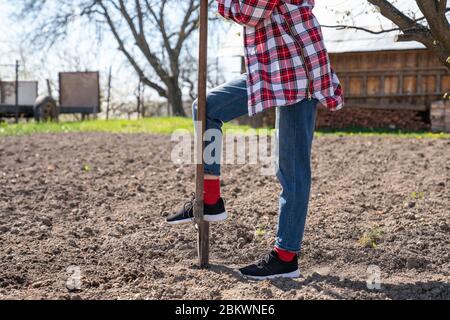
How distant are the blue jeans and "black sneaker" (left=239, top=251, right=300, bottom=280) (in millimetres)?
98

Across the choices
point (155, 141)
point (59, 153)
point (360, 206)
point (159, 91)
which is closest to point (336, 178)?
point (360, 206)

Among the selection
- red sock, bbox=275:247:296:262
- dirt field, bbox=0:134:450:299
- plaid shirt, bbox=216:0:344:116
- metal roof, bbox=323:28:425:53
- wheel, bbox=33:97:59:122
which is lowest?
dirt field, bbox=0:134:450:299

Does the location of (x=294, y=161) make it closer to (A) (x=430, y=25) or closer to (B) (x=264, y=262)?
(B) (x=264, y=262)

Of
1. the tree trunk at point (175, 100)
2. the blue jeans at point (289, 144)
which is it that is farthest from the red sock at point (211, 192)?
the tree trunk at point (175, 100)

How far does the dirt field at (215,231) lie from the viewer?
3268 mm

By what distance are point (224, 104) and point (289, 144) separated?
1.46 feet

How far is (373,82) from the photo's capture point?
1616cm

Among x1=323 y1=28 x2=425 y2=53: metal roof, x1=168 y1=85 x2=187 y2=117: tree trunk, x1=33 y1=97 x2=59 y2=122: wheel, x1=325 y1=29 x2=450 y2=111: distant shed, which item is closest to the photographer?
x1=323 y1=28 x2=425 y2=53: metal roof

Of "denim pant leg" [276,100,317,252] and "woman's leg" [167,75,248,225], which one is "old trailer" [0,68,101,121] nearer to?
"woman's leg" [167,75,248,225]

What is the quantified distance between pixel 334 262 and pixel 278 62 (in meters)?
1.44

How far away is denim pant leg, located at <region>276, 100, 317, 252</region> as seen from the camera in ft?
10.1

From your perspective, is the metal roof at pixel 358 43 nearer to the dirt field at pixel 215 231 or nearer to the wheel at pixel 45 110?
the dirt field at pixel 215 231

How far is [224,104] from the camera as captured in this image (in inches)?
129

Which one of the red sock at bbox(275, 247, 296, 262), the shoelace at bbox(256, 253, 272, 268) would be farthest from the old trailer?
the red sock at bbox(275, 247, 296, 262)
